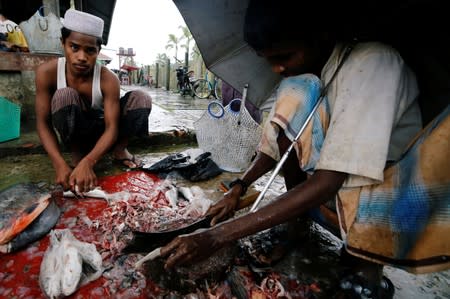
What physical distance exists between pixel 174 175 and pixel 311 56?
2.02 meters

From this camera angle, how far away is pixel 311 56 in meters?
1.50

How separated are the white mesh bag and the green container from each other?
2351 millimetres

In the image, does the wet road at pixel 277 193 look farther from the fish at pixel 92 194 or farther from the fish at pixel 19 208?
the fish at pixel 19 208

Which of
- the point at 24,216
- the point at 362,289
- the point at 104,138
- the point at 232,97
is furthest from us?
the point at 232,97

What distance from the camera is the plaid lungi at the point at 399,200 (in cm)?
110

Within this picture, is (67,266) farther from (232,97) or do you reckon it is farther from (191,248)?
(232,97)

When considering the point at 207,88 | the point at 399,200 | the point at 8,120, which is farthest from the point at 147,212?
the point at 207,88

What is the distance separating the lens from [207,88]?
48.0ft

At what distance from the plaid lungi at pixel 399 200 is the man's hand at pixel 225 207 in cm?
61

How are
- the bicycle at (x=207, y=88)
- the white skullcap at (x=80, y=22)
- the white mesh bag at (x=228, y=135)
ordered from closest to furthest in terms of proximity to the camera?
1. the white skullcap at (x=80, y=22)
2. the white mesh bag at (x=228, y=135)
3. the bicycle at (x=207, y=88)

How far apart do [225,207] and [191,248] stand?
62 cm

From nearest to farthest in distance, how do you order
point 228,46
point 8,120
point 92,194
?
point 228,46
point 92,194
point 8,120

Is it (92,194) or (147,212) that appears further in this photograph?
(92,194)

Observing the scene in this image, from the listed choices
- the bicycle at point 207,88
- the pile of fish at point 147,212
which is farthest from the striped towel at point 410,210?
the bicycle at point 207,88
